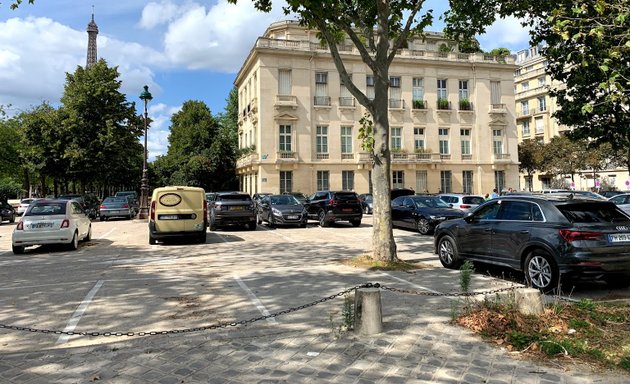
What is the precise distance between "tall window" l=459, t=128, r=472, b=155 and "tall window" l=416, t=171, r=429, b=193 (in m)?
5.42

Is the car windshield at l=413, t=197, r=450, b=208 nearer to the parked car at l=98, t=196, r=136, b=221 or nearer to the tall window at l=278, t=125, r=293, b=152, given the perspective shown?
the parked car at l=98, t=196, r=136, b=221

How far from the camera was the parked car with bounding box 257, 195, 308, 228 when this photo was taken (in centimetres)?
2128

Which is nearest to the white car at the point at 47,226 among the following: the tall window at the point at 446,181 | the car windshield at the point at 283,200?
the car windshield at the point at 283,200

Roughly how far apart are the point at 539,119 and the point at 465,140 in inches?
1159

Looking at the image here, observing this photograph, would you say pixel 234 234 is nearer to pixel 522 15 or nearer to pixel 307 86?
pixel 522 15

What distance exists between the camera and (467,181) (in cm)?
4884

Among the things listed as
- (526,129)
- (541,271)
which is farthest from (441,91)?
(541,271)

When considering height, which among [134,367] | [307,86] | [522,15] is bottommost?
[134,367]

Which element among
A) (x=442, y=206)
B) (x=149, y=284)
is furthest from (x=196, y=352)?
(x=442, y=206)

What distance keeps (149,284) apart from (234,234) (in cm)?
996

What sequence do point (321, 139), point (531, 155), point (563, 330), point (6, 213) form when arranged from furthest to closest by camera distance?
1. point (531, 155)
2. point (321, 139)
3. point (6, 213)
4. point (563, 330)

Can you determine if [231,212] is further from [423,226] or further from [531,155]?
[531,155]

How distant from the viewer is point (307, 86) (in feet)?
142

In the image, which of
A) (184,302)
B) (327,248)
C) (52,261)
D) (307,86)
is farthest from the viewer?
(307,86)
